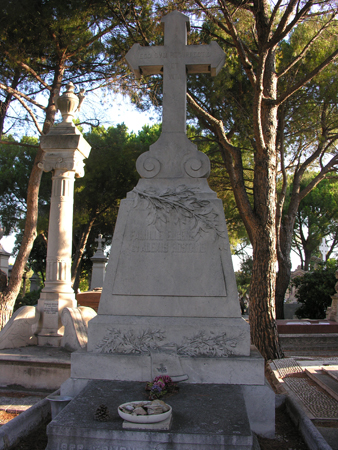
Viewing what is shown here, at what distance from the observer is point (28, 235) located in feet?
30.3

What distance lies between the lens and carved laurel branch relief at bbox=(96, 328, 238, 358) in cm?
309

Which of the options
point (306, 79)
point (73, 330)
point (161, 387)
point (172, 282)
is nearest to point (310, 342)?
point (306, 79)

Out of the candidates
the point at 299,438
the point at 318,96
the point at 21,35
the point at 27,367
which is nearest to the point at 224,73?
the point at 318,96

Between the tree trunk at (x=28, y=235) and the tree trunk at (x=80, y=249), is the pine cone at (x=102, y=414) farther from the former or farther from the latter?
the tree trunk at (x=80, y=249)

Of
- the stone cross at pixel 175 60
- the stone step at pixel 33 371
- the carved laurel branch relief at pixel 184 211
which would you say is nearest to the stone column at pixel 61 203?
the stone step at pixel 33 371

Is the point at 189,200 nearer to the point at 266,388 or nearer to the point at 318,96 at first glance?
the point at 266,388

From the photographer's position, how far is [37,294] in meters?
15.7

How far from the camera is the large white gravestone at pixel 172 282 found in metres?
3.03

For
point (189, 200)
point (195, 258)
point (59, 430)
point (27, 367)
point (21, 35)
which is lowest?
point (27, 367)

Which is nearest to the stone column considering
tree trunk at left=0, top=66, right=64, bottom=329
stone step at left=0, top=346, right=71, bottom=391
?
stone step at left=0, top=346, right=71, bottom=391

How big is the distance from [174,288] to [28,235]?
6793 mm

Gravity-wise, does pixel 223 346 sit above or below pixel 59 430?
above

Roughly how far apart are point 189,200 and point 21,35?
26.6ft

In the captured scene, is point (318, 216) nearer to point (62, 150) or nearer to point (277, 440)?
point (62, 150)
